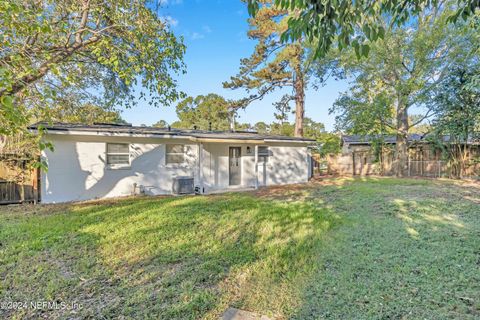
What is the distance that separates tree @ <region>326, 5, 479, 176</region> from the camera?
14.3m

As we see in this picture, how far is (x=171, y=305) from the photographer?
2.88 m

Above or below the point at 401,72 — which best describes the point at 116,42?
below

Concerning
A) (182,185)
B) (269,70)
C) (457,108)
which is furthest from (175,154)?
(457,108)

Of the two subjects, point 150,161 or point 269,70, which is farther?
point 269,70

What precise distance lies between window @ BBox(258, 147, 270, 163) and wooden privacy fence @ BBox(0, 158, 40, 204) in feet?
29.8

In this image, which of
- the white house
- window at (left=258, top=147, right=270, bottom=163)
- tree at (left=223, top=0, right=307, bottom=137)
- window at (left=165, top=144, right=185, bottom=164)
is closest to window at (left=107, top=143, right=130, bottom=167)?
the white house

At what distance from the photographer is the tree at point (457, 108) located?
44.2ft

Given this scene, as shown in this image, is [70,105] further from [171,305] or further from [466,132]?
[466,132]

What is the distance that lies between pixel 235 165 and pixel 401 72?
1227 centimetres

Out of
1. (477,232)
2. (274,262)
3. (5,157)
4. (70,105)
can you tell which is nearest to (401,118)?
(477,232)

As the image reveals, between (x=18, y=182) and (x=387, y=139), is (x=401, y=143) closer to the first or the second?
(x=387, y=139)

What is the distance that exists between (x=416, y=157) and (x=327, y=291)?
20683 mm

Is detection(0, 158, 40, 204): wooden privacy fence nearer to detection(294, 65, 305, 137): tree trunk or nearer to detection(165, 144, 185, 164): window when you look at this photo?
detection(165, 144, 185, 164): window

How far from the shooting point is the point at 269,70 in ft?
61.0
